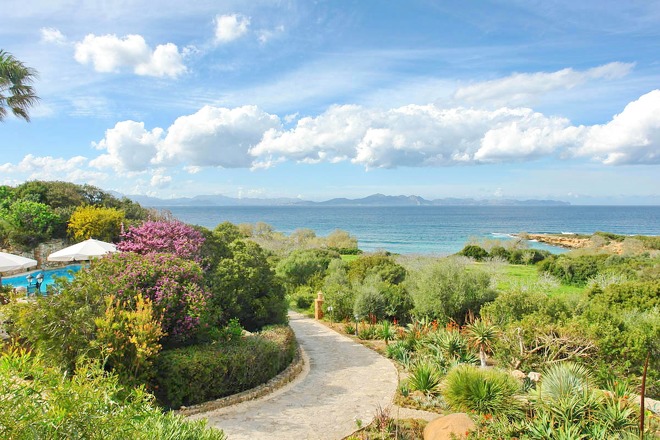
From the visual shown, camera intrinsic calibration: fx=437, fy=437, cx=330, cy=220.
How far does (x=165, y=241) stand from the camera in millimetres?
11359

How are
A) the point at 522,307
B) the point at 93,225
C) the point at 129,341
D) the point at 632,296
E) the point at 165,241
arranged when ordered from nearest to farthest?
the point at 129,341 < the point at 522,307 < the point at 165,241 < the point at 632,296 < the point at 93,225

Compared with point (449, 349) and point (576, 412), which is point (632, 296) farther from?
point (576, 412)

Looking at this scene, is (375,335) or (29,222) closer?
(375,335)

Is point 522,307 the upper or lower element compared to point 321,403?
upper

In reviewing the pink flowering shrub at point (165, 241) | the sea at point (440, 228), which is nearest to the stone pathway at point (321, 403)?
the pink flowering shrub at point (165, 241)

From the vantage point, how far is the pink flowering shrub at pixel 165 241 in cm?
1097

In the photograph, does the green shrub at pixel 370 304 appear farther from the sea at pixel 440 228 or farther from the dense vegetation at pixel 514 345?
the sea at pixel 440 228

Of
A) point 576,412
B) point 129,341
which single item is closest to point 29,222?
point 129,341

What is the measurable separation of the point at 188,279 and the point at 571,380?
6.86m

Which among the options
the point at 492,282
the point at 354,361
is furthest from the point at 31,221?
the point at 492,282

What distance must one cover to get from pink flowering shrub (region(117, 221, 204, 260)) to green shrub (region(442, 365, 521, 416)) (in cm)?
692

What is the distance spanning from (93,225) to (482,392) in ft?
79.9

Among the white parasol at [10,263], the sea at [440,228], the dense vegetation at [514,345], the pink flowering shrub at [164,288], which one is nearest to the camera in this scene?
the dense vegetation at [514,345]

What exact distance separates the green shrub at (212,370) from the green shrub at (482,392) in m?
3.44
